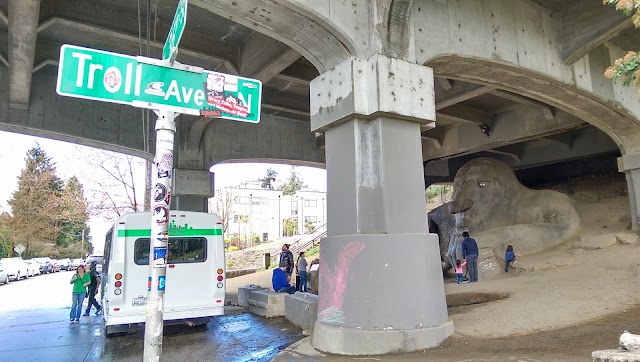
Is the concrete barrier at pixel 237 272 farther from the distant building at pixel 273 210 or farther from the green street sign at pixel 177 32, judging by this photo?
the distant building at pixel 273 210

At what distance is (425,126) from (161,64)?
5604 mm

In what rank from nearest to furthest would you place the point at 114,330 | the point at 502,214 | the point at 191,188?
the point at 114,330 < the point at 191,188 < the point at 502,214

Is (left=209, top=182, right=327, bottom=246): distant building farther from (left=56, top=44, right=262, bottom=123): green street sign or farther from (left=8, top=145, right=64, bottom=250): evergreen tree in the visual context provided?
(left=56, top=44, right=262, bottom=123): green street sign

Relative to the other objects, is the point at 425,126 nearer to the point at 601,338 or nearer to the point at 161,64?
the point at 601,338

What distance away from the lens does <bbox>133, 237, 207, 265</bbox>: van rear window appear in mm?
10047

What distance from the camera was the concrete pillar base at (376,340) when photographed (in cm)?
648

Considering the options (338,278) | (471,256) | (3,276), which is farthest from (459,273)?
(3,276)

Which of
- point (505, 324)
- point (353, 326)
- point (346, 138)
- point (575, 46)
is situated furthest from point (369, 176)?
point (575, 46)

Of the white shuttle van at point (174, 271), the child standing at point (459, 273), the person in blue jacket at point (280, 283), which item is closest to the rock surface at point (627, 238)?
the child standing at point (459, 273)

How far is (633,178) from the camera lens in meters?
15.7

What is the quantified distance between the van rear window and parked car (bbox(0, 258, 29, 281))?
26.0m

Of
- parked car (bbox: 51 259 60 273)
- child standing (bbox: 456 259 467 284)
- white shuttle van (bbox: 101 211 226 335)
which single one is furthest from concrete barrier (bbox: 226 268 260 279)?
parked car (bbox: 51 259 60 273)

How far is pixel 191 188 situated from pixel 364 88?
10342 millimetres

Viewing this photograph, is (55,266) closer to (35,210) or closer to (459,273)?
(35,210)
